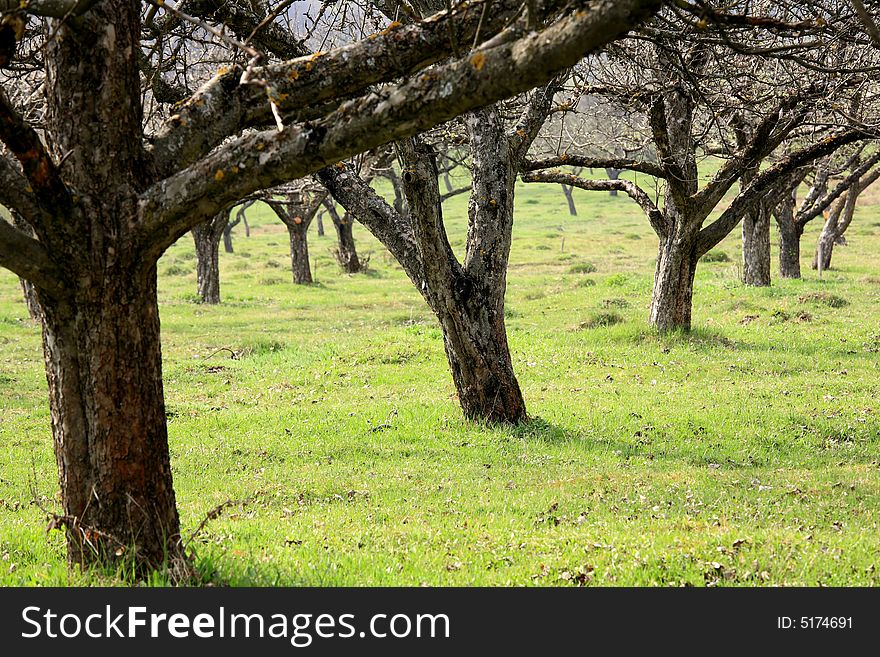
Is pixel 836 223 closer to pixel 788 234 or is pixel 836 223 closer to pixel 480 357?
pixel 788 234

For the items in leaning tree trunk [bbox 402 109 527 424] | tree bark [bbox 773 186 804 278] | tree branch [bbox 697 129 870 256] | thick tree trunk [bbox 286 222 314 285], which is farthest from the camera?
thick tree trunk [bbox 286 222 314 285]

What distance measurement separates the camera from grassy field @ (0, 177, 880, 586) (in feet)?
19.8

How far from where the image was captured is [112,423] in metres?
4.96

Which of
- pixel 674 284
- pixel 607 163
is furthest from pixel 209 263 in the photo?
pixel 607 163

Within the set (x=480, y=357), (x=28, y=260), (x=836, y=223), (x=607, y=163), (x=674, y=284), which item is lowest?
(x=480, y=357)

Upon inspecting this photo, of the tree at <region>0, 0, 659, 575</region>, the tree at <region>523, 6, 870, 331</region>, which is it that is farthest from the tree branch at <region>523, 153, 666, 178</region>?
the tree at <region>0, 0, 659, 575</region>

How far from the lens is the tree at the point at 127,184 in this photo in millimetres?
4410

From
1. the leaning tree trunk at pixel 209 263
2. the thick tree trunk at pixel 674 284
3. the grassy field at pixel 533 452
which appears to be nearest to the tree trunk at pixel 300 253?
the leaning tree trunk at pixel 209 263

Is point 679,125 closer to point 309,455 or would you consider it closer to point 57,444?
point 309,455

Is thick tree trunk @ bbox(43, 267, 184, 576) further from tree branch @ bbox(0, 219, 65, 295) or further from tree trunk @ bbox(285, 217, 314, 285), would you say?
tree trunk @ bbox(285, 217, 314, 285)

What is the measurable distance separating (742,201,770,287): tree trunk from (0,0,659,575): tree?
751 inches

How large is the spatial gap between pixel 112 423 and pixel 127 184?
1397 millimetres

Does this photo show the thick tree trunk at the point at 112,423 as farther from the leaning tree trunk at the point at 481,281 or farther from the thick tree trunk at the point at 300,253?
the thick tree trunk at the point at 300,253
